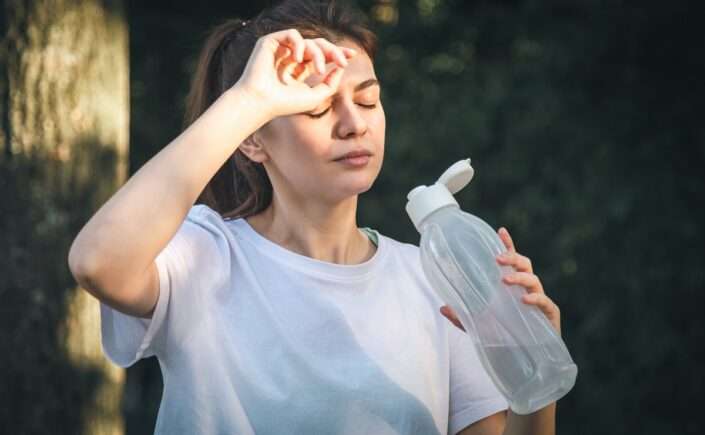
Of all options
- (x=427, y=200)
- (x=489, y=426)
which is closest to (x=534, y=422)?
(x=489, y=426)

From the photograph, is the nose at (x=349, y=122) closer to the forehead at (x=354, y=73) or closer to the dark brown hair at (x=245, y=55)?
the forehead at (x=354, y=73)

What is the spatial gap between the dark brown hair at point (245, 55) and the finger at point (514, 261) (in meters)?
0.74

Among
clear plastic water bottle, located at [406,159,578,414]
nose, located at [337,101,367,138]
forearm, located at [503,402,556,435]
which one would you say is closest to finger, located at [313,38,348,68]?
nose, located at [337,101,367,138]

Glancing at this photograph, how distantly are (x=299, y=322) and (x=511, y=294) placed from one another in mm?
472

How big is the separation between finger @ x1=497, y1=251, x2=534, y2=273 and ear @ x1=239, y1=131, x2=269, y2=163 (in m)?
0.69

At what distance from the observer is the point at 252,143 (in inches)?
99.8

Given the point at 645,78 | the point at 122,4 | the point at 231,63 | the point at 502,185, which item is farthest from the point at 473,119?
the point at 231,63

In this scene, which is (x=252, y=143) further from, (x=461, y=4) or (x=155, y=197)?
(x=461, y=4)

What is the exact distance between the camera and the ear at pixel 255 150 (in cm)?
251

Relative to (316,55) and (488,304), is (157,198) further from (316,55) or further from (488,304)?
(488,304)

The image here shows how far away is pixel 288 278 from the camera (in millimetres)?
2400

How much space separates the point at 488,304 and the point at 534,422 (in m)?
0.27

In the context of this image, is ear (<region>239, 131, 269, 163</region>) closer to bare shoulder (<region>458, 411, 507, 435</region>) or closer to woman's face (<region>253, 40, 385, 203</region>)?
woman's face (<region>253, 40, 385, 203</region>)

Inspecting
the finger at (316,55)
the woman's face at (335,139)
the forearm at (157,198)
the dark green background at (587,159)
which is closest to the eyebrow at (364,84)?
the woman's face at (335,139)
